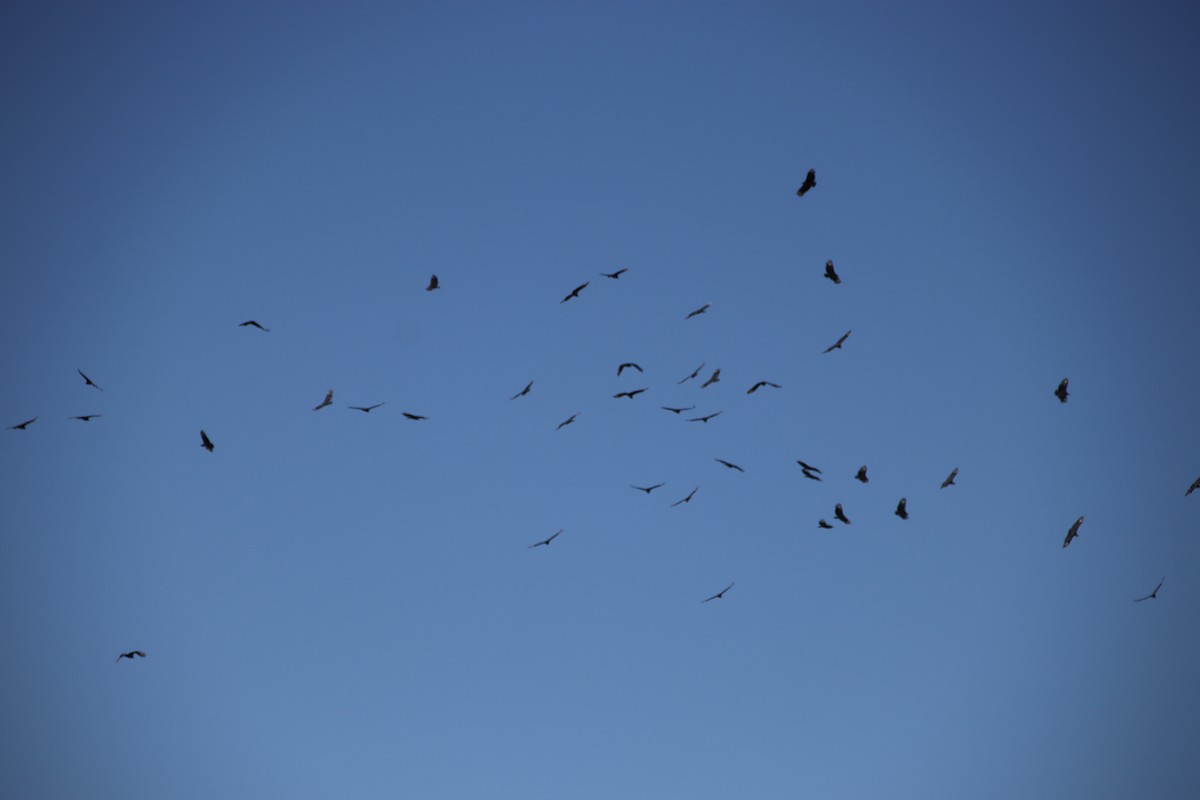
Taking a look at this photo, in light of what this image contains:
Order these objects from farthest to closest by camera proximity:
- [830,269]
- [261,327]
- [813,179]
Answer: [261,327] < [830,269] < [813,179]

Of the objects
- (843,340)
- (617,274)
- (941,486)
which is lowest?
(941,486)

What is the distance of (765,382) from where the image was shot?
39.5 meters

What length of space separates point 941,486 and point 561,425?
12.3m

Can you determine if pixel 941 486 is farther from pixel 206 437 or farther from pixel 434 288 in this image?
pixel 206 437

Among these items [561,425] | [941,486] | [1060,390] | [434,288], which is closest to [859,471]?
[941,486]

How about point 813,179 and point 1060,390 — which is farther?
point 1060,390

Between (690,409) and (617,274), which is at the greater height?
(617,274)

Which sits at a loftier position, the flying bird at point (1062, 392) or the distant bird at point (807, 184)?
the distant bird at point (807, 184)

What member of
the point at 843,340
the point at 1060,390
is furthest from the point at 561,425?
the point at 1060,390

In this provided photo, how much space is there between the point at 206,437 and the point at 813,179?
2076 centimetres

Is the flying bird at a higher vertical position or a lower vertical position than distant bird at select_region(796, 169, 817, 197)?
lower

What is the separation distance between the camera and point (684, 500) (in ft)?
130

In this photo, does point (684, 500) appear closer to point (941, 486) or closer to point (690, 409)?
point (690, 409)

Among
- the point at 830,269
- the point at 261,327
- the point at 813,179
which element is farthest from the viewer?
the point at 261,327
